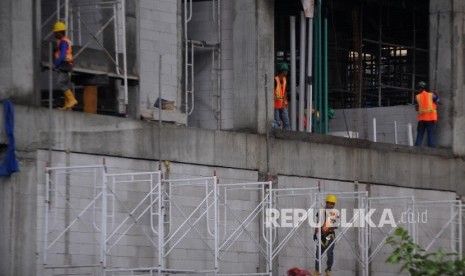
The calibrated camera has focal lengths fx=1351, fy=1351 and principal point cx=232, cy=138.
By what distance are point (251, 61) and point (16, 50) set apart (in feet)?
22.0

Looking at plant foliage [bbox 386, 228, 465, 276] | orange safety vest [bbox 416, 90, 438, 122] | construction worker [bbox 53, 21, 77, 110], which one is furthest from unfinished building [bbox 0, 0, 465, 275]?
plant foliage [bbox 386, 228, 465, 276]

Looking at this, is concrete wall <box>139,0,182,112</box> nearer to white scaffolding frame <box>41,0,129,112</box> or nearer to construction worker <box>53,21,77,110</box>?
white scaffolding frame <box>41,0,129,112</box>

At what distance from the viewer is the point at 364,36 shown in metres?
37.7

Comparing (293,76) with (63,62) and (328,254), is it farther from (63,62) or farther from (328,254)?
(63,62)

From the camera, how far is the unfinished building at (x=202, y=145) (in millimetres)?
23469

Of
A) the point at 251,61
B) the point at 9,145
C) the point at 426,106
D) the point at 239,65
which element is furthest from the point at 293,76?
the point at 9,145

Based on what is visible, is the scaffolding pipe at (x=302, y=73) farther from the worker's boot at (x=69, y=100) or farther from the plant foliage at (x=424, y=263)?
the plant foliage at (x=424, y=263)

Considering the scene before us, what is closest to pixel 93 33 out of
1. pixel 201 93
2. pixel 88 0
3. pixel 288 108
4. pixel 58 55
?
pixel 88 0

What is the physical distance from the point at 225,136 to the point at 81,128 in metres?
4.13

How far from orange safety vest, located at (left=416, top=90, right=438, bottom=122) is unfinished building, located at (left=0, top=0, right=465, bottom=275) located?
0.55 meters

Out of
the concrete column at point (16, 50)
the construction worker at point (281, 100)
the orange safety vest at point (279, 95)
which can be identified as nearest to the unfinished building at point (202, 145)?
the concrete column at point (16, 50)

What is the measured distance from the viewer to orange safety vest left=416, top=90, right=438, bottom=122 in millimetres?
32250

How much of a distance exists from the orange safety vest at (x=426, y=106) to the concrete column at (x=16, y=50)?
11.7 m

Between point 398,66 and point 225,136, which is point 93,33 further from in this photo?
point 398,66
